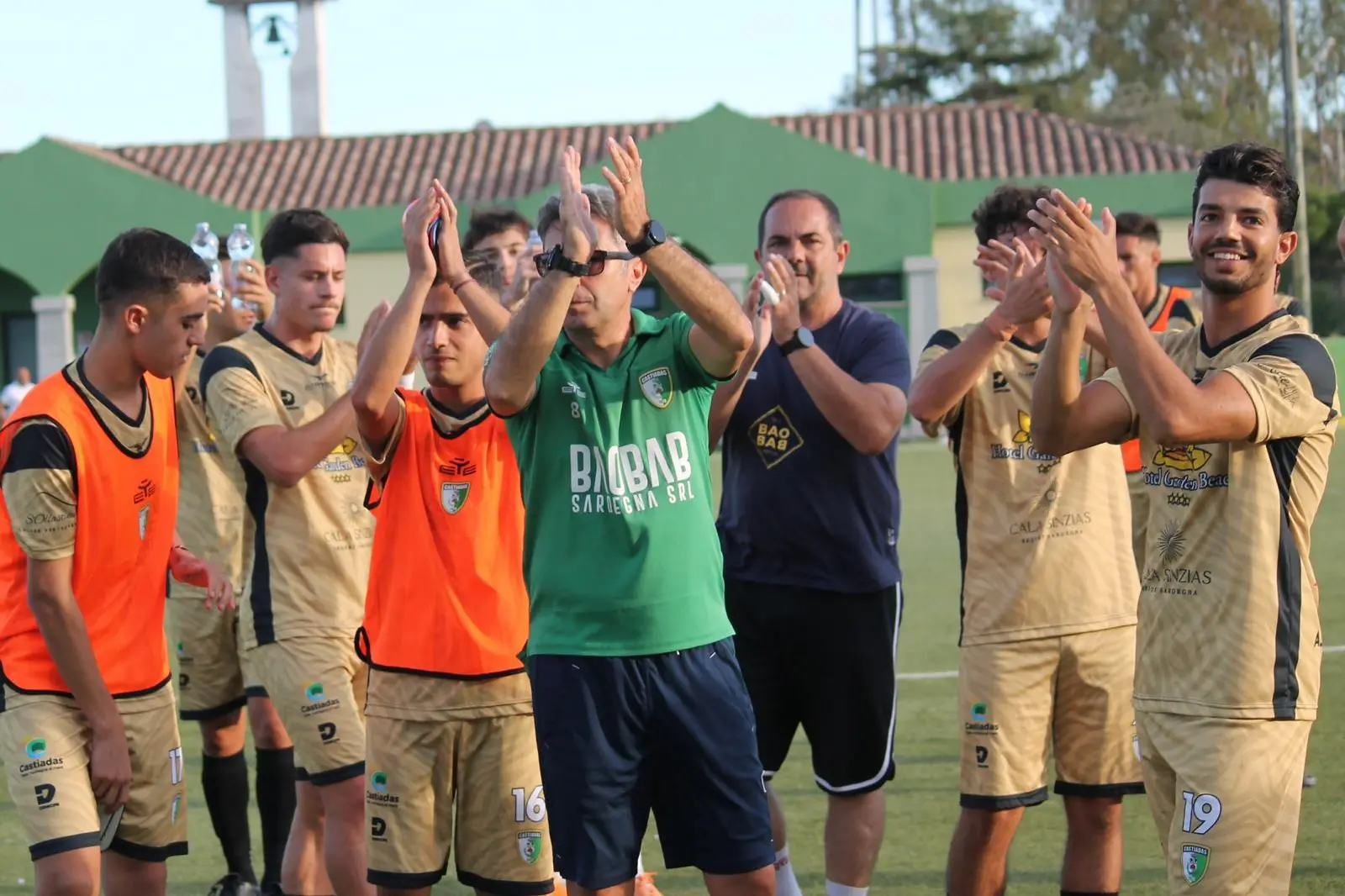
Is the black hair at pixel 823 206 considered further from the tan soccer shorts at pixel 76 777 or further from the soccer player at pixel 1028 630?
the tan soccer shorts at pixel 76 777

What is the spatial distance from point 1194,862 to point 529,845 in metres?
1.87

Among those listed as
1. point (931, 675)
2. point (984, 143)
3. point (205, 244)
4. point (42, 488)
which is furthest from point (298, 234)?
point (984, 143)

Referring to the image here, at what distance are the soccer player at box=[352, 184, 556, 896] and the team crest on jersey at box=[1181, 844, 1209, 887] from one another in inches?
71.2

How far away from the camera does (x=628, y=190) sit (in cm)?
393

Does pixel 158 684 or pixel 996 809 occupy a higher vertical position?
pixel 158 684

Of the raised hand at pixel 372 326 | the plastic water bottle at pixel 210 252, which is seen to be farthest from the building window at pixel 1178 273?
the raised hand at pixel 372 326

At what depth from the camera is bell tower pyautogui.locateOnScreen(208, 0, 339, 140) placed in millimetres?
43188

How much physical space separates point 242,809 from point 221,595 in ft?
4.61

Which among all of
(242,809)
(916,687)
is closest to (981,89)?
(916,687)

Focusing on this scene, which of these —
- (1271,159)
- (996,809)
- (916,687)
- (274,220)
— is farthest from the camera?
(916,687)

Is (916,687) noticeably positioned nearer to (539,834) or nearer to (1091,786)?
(1091,786)

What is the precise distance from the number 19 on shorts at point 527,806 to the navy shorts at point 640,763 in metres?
0.57

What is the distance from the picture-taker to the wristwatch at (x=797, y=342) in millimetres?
5398

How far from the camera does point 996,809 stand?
209 inches
